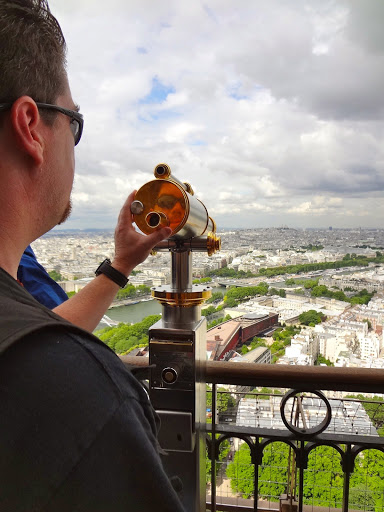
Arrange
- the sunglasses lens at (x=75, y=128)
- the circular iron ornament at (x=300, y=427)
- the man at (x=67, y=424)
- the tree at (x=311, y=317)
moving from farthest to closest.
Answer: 1. the tree at (x=311, y=317)
2. the circular iron ornament at (x=300, y=427)
3. the sunglasses lens at (x=75, y=128)
4. the man at (x=67, y=424)

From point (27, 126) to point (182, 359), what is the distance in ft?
2.50

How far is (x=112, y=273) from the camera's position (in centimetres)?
92

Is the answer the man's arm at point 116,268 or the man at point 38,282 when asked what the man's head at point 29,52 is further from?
the man at point 38,282

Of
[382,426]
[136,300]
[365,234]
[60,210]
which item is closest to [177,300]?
[136,300]

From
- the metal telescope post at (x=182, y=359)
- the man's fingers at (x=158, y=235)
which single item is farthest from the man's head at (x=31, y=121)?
the metal telescope post at (x=182, y=359)

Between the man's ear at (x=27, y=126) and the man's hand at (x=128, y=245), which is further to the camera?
the man's hand at (x=128, y=245)

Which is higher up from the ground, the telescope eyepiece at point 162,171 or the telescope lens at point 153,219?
the telescope eyepiece at point 162,171

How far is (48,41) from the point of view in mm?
497

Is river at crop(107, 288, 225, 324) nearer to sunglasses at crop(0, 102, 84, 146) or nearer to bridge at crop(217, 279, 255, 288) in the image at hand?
bridge at crop(217, 279, 255, 288)

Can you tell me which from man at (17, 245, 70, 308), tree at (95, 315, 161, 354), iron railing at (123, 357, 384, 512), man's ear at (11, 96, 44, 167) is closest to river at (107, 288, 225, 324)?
tree at (95, 315, 161, 354)

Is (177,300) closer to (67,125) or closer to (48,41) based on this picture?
(67,125)

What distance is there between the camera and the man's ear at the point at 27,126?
44 centimetres

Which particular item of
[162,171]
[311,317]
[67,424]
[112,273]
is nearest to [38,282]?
[112,273]

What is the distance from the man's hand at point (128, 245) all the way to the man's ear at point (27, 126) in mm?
446
